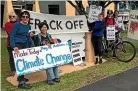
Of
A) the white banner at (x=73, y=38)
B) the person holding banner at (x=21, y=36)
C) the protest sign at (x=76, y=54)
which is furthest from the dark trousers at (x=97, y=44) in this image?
the person holding banner at (x=21, y=36)

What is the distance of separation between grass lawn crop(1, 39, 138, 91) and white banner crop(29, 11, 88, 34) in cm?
132

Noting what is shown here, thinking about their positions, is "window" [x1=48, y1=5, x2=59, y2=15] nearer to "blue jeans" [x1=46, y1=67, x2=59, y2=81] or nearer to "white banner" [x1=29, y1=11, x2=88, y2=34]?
"white banner" [x1=29, y1=11, x2=88, y2=34]

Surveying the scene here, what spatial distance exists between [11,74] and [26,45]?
55.3 inches

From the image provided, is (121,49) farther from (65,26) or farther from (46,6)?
(46,6)

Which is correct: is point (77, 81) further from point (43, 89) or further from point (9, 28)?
point (9, 28)

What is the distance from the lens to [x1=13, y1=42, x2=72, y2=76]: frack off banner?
6.48 meters

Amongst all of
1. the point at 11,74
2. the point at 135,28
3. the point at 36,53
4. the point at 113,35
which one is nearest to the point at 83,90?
the point at 36,53

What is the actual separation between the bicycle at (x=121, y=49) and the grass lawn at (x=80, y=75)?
0.20 meters

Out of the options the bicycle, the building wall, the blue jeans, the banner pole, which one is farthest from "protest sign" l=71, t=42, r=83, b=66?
the building wall

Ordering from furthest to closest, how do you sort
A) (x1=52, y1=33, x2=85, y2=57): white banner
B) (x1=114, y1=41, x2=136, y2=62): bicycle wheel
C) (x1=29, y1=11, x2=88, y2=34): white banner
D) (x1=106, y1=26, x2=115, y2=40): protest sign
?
1. (x1=106, y1=26, x2=115, y2=40): protest sign
2. (x1=114, y1=41, x2=136, y2=62): bicycle wheel
3. (x1=52, y1=33, x2=85, y2=57): white banner
4. (x1=29, y1=11, x2=88, y2=34): white banner

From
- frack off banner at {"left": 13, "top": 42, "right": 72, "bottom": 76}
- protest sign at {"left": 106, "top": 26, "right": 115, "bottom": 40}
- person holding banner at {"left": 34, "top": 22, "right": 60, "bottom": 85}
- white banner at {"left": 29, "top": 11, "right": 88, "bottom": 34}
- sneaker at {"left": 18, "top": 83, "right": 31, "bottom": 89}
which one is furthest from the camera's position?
protest sign at {"left": 106, "top": 26, "right": 115, "bottom": 40}

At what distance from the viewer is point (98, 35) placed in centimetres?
908

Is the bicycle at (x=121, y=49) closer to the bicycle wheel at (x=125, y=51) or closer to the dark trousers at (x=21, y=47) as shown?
the bicycle wheel at (x=125, y=51)

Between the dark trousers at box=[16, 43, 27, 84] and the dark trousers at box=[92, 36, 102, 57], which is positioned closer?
the dark trousers at box=[16, 43, 27, 84]
